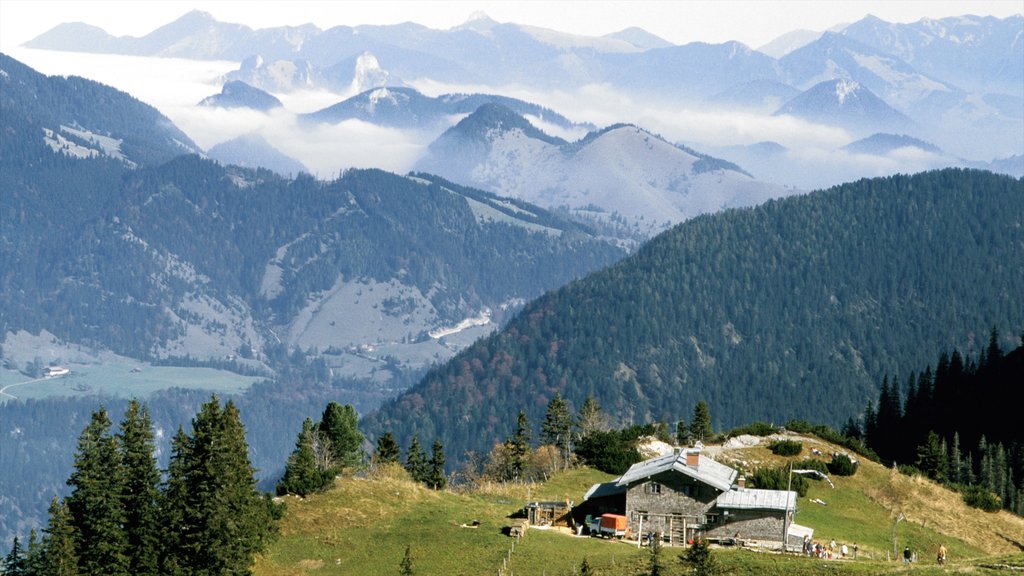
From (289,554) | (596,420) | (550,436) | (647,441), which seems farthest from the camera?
(596,420)

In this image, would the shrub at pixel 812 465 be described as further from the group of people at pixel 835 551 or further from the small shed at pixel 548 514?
the small shed at pixel 548 514

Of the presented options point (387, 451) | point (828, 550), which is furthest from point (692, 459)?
point (387, 451)

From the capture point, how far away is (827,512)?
12488 cm

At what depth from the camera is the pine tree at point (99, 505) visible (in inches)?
3967

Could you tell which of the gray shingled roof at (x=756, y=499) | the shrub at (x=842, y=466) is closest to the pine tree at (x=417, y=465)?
the shrub at (x=842, y=466)

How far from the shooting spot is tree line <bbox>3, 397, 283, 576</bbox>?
9944 centimetres

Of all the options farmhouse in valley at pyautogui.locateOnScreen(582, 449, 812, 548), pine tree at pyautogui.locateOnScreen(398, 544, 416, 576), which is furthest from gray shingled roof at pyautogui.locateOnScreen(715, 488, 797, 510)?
pine tree at pyautogui.locateOnScreen(398, 544, 416, 576)

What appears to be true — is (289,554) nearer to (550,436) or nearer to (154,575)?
(154,575)

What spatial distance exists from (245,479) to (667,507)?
31.5 metres

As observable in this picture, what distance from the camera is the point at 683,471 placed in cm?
11131

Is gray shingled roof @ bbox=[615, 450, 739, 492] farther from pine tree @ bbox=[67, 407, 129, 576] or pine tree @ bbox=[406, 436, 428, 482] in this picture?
pine tree @ bbox=[406, 436, 428, 482]

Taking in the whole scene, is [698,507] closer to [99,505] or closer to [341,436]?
[99,505]

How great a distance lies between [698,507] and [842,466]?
104 ft

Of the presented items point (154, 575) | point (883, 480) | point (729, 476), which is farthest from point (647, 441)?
point (154, 575)
